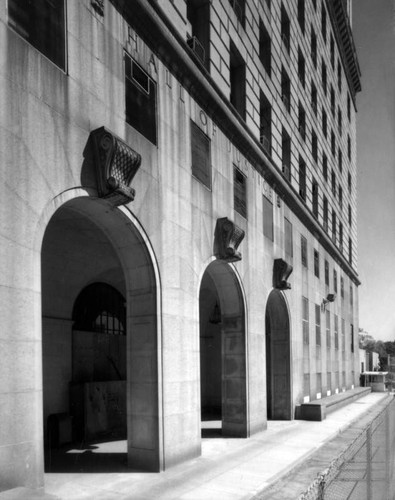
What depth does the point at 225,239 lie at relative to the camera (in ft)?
52.1

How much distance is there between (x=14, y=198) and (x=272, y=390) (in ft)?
57.8

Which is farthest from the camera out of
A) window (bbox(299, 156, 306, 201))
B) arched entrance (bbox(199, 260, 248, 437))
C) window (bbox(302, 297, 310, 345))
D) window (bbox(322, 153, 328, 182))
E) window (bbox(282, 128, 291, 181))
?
window (bbox(322, 153, 328, 182))

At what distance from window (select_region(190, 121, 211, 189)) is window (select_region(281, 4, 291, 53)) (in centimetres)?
1243

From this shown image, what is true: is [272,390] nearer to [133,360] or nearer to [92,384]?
[92,384]

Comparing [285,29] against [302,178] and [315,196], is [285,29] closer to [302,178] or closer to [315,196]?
[302,178]

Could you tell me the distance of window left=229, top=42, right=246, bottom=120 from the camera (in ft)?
62.7

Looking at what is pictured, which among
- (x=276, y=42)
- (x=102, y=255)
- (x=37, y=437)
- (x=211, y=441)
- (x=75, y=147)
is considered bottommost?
(x=211, y=441)

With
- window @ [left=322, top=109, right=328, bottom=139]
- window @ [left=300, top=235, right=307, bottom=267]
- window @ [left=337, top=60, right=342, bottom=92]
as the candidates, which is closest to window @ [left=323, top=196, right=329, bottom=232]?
window @ [left=322, top=109, right=328, bottom=139]

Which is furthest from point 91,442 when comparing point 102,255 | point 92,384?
→ point 102,255

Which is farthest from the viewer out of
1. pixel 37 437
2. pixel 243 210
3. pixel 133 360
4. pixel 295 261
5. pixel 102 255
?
pixel 295 261

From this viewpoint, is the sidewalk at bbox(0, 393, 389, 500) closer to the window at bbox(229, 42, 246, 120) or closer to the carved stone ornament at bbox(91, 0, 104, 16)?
the carved stone ornament at bbox(91, 0, 104, 16)

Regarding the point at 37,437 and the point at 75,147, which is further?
the point at 75,147

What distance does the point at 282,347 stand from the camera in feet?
77.6

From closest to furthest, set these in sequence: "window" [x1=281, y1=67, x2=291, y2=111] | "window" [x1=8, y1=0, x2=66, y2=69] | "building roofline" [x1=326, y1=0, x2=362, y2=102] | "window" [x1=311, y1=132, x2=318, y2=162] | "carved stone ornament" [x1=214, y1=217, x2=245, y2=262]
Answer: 1. "window" [x1=8, y1=0, x2=66, y2=69]
2. "carved stone ornament" [x1=214, y1=217, x2=245, y2=262]
3. "window" [x1=281, y1=67, x2=291, y2=111]
4. "window" [x1=311, y1=132, x2=318, y2=162]
5. "building roofline" [x1=326, y1=0, x2=362, y2=102]
